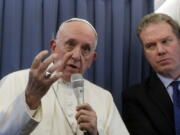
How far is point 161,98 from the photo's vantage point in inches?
78.4

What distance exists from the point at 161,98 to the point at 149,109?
0.37ft

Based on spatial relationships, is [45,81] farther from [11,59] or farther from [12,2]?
[12,2]

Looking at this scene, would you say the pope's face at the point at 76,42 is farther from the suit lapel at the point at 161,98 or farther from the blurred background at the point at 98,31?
the suit lapel at the point at 161,98

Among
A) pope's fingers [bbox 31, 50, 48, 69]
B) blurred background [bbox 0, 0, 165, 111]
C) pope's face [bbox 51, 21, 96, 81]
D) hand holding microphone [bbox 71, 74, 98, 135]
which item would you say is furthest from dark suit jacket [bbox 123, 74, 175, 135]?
pope's fingers [bbox 31, 50, 48, 69]

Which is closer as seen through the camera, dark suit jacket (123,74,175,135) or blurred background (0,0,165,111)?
dark suit jacket (123,74,175,135)

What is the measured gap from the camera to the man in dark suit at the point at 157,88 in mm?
1894

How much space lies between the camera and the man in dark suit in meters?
1.89

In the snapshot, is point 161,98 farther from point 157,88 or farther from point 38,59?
point 38,59

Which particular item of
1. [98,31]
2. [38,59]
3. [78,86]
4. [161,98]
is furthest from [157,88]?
[38,59]

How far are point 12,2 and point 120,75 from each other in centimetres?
86

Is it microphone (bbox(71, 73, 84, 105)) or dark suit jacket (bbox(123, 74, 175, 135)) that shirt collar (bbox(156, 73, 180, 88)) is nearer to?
dark suit jacket (bbox(123, 74, 175, 135))

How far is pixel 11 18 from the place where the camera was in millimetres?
2059

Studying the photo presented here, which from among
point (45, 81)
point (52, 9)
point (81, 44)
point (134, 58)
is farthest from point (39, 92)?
point (134, 58)

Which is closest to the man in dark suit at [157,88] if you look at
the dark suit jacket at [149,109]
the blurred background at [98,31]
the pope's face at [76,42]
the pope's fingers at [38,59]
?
the dark suit jacket at [149,109]
